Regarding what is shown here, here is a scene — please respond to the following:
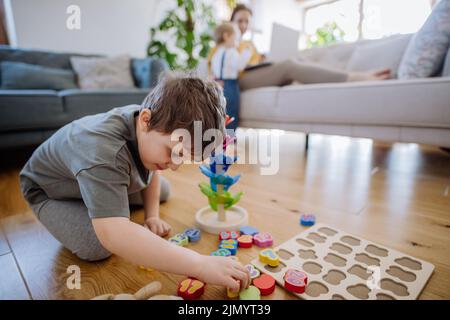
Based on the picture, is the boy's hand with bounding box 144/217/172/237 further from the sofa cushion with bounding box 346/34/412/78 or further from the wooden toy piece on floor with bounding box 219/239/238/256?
the sofa cushion with bounding box 346/34/412/78

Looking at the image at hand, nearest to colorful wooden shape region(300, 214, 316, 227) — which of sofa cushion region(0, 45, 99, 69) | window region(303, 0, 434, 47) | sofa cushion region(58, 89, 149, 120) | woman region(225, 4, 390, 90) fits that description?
window region(303, 0, 434, 47)

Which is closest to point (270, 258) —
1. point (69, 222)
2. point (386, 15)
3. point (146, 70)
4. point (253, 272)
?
point (253, 272)

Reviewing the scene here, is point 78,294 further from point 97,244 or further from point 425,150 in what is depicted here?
point 425,150

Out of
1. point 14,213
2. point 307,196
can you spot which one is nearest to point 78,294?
point 14,213

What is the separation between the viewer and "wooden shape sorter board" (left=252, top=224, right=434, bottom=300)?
1.50 feet

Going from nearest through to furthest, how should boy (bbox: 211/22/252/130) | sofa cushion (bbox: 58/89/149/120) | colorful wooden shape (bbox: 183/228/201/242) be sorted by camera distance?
colorful wooden shape (bbox: 183/228/201/242)
sofa cushion (bbox: 58/89/149/120)
boy (bbox: 211/22/252/130)

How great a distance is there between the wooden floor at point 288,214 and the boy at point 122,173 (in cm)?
6

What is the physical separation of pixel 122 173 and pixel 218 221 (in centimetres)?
31

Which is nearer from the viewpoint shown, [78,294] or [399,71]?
[78,294]

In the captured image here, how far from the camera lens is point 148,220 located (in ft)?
2.24

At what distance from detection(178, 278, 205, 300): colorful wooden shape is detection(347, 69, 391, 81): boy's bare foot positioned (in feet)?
4.40

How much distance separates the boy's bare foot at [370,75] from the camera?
1350mm

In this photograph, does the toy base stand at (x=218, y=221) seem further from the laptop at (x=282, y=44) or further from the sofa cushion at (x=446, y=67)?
the laptop at (x=282, y=44)

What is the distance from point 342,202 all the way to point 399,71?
0.74 metres
